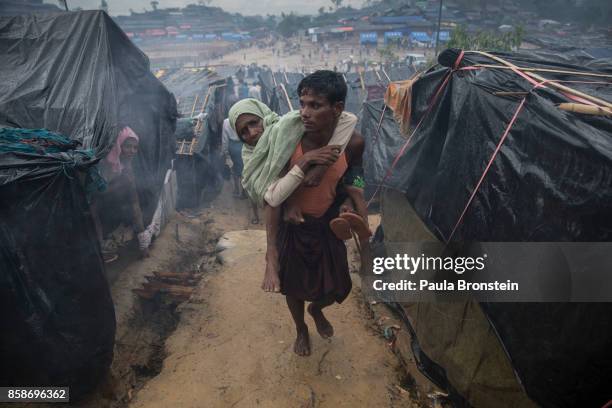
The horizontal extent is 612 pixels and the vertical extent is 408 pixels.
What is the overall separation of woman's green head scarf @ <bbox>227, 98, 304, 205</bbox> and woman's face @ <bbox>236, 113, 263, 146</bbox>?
1.0 inches

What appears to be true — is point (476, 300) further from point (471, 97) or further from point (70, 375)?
point (70, 375)

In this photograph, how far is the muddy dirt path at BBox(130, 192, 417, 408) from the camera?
251 centimetres

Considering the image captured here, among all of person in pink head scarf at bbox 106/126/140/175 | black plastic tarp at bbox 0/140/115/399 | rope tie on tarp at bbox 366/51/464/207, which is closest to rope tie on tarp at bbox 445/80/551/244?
rope tie on tarp at bbox 366/51/464/207

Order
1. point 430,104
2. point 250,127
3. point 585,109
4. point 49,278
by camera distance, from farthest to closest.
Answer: point 430,104 → point 49,278 → point 250,127 → point 585,109

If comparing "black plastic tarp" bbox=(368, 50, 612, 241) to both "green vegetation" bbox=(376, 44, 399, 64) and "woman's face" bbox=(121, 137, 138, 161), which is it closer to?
"woman's face" bbox=(121, 137, 138, 161)

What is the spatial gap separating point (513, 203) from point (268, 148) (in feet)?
4.67

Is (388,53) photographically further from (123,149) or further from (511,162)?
(511,162)

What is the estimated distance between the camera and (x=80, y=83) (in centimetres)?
384

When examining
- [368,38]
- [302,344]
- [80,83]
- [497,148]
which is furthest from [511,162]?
[368,38]

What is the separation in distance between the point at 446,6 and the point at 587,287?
1909 inches

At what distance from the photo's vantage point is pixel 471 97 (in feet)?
8.11

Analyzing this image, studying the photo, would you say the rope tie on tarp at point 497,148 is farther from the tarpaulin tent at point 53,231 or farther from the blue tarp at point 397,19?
the blue tarp at point 397,19

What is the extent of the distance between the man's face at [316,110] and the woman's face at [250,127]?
368mm

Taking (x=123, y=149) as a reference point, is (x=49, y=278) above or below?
below
